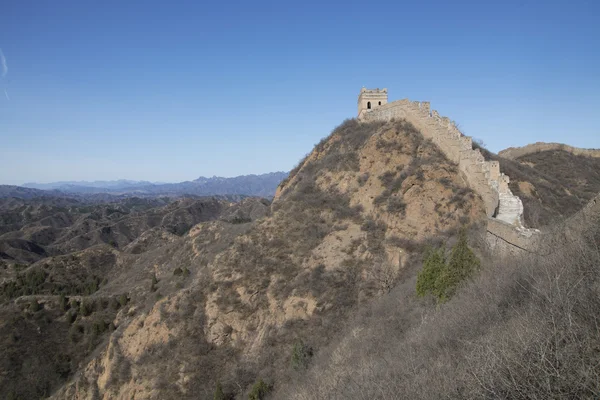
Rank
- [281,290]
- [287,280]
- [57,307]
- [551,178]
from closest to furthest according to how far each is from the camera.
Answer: [281,290], [287,280], [551,178], [57,307]

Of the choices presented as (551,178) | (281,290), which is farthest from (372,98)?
(281,290)

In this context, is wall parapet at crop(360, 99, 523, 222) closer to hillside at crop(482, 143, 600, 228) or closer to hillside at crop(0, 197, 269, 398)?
hillside at crop(482, 143, 600, 228)

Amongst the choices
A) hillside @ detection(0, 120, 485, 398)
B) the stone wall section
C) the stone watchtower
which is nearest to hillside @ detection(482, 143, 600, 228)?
the stone wall section

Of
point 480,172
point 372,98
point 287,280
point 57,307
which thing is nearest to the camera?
point 480,172

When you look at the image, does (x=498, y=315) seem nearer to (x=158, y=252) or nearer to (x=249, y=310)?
(x=249, y=310)

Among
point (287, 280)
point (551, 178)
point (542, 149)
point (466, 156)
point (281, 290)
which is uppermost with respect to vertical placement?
point (542, 149)


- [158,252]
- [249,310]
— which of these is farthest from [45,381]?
[158,252]

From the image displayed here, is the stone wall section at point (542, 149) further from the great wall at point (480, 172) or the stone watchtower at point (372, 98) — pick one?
the great wall at point (480, 172)

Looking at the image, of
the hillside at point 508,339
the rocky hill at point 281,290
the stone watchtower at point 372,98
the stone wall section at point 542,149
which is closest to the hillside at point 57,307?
the rocky hill at point 281,290

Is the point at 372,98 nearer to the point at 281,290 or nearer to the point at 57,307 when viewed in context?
the point at 281,290
